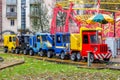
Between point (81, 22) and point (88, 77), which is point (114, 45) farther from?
point (88, 77)

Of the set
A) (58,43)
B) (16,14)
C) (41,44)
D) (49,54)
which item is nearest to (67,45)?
(58,43)

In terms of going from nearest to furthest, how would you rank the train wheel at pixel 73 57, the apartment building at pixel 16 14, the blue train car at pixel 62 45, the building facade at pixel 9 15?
the train wheel at pixel 73 57 → the blue train car at pixel 62 45 → the apartment building at pixel 16 14 → the building facade at pixel 9 15

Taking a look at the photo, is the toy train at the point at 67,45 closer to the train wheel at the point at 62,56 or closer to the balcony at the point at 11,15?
the train wheel at the point at 62,56

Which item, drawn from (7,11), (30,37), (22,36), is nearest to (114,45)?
(30,37)

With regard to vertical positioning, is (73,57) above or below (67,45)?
below

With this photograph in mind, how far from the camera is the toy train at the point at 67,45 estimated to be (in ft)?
77.2

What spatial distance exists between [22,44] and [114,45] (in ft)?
32.6

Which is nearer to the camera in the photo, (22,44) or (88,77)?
(88,77)

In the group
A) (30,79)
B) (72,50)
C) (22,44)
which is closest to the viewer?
(30,79)

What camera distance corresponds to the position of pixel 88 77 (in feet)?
43.1

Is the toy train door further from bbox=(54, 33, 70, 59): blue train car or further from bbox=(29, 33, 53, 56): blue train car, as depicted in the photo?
bbox=(29, 33, 53, 56): blue train car

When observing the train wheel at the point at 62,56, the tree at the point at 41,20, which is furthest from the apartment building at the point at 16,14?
the train wheel at the point at 62,56

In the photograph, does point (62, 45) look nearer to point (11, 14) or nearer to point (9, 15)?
point (11, 14)

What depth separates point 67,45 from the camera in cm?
2600
